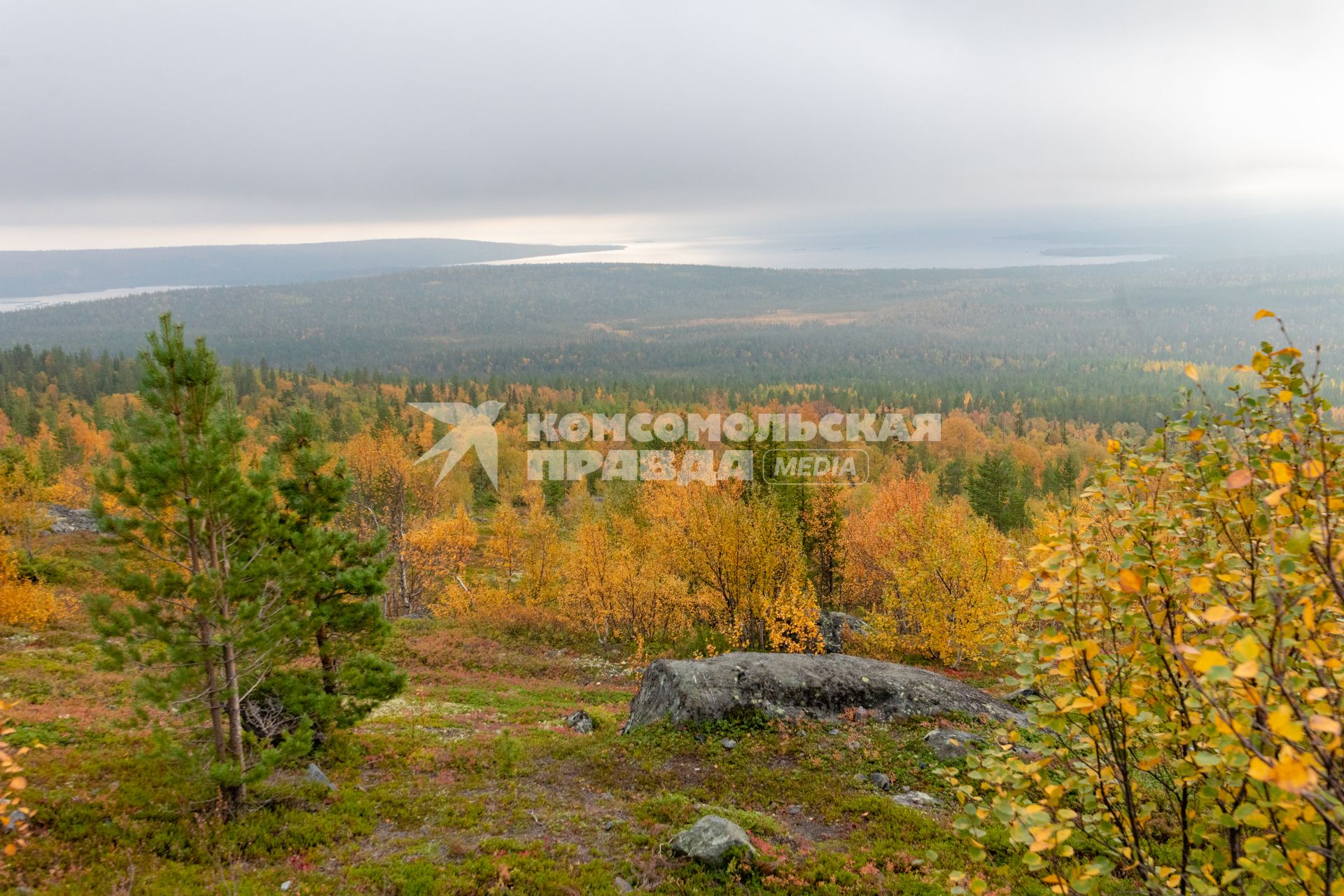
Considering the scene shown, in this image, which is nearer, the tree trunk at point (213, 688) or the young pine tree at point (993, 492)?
the tree trunk at point (213, 688)

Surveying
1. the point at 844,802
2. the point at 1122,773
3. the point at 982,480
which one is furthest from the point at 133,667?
the point at 982,480

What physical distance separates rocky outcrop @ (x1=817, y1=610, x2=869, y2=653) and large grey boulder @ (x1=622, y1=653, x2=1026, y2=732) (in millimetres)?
11570

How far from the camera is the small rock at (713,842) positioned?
1316 cm

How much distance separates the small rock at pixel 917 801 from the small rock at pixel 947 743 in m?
1.77

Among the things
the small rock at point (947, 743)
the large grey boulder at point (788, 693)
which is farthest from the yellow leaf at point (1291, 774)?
the large grey boulder at point (788, 693)

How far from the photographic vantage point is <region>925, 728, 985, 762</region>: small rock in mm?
19156

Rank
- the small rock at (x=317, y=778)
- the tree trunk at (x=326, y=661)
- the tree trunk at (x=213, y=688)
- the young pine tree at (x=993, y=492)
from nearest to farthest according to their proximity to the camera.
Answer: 1. the tree trunk at (x=213, y=688)
2. the small rock at (x=317, y=778)
3. the tree trunk at (x=326, y=661)
4. the young pine tree at (x=993, y=492)

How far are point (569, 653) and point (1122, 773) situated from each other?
3818 cm

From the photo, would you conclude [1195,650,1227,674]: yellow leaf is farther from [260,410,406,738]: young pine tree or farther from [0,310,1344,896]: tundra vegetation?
[260,410,406,738]: young pine tree

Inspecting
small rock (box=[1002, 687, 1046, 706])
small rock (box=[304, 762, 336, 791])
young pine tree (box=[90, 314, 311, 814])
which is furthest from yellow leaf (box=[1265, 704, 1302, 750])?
small rock (box=[1002, 687, 1046, 706])

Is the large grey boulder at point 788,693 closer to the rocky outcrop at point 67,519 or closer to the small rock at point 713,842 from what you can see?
the small rock at point 713,842

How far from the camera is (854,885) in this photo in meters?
12.8

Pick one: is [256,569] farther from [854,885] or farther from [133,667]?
[133,667]

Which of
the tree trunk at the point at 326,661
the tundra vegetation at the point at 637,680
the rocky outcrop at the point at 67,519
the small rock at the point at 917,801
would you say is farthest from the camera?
the rocky outcrop at the point at 67,519
